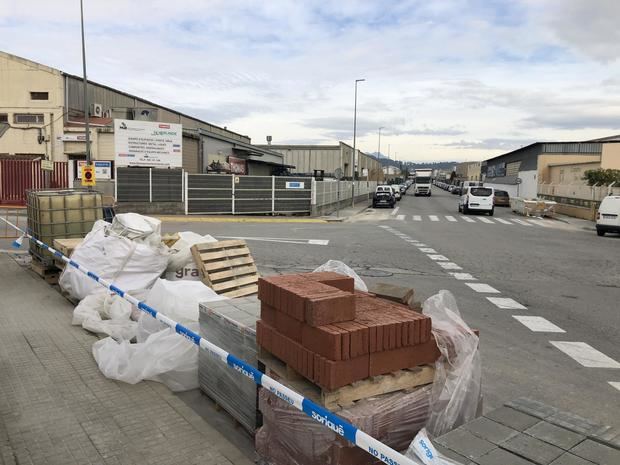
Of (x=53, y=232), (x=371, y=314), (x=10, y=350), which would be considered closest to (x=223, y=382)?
(x=371, y=314)

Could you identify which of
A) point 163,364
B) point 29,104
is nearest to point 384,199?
point 29,104

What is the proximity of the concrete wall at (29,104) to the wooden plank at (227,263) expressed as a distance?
25.9m

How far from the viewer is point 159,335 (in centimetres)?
480

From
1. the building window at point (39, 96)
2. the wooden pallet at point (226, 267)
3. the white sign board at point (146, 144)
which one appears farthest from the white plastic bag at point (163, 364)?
the building window at point (39, 96)

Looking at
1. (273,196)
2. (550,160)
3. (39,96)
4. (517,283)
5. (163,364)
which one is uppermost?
(39,96)

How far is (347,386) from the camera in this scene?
302 cm

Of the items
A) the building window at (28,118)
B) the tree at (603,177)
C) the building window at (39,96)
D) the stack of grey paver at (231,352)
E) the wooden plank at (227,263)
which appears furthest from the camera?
the tree at (603,177)

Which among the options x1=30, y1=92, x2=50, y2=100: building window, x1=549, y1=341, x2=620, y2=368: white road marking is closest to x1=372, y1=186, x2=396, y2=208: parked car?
x1=30, y1=92, x2=50, y2=100: building window

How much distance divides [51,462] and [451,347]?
285 centimetres

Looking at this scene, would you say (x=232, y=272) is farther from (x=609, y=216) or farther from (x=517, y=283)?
(x=609, y=216)

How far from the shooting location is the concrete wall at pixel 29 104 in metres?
29.2

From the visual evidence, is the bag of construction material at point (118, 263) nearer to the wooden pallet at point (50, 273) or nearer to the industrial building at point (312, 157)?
the wooden pallet at point (50, 273)

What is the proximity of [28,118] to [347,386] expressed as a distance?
106 feet

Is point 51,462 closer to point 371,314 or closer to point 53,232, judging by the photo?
point 371,314
